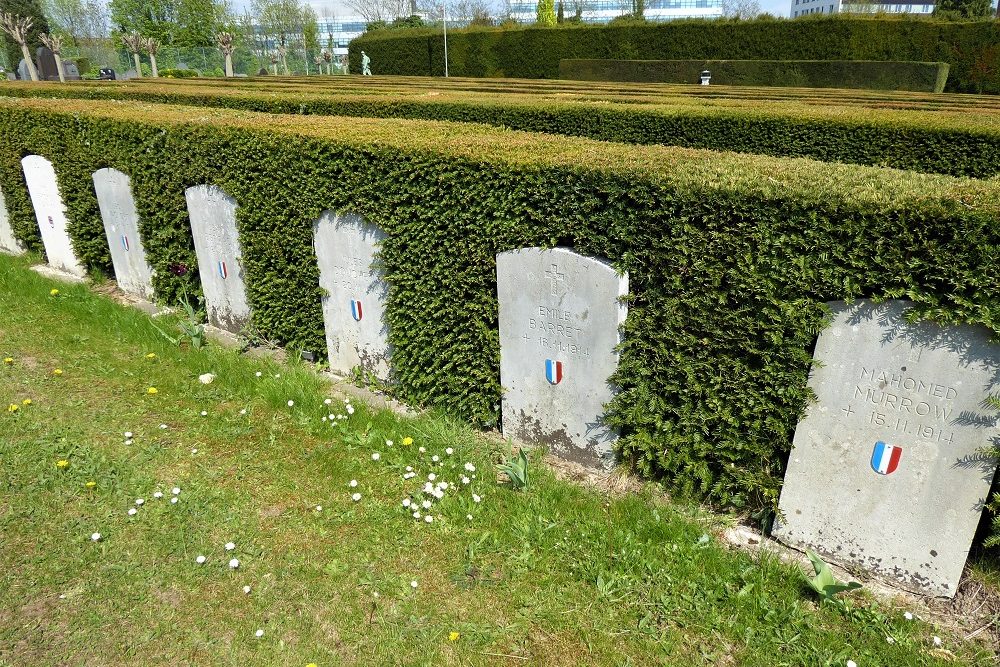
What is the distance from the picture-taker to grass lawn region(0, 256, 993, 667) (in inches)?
111

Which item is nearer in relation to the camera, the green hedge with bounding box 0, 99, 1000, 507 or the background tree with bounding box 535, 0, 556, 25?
the green hedge with bounding box 0, 99, 1000, 507

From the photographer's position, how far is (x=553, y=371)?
4.04 m

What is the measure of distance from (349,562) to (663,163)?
2761 mm

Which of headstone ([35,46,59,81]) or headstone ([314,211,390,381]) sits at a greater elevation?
headstone ([35,46,59,81])

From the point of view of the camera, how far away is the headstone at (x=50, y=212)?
7781 millimetres

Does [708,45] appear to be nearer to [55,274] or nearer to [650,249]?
[55,274]

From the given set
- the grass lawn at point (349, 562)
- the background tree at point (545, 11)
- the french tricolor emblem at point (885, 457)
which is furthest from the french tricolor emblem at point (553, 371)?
the background tree at point (545, 11)

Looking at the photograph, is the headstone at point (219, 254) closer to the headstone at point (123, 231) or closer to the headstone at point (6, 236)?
the headstone at point (123, 231)

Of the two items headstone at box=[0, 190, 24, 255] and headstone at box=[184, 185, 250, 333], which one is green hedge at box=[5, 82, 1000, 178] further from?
headstone at box=[184, 185, 250, 333]

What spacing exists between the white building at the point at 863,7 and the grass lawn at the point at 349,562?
96.4ft

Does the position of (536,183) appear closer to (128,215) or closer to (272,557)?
(272,557)

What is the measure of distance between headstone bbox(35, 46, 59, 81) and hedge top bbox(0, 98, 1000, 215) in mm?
39513

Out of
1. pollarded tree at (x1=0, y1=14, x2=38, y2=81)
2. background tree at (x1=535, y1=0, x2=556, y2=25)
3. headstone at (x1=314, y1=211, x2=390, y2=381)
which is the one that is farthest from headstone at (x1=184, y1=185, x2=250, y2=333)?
background tree at (x1=535, y1=0, x2=556, y2=25)

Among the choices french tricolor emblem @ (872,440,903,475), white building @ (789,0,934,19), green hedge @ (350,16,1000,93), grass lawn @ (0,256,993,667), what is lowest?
grass lawn @ (0,256,993,667)
